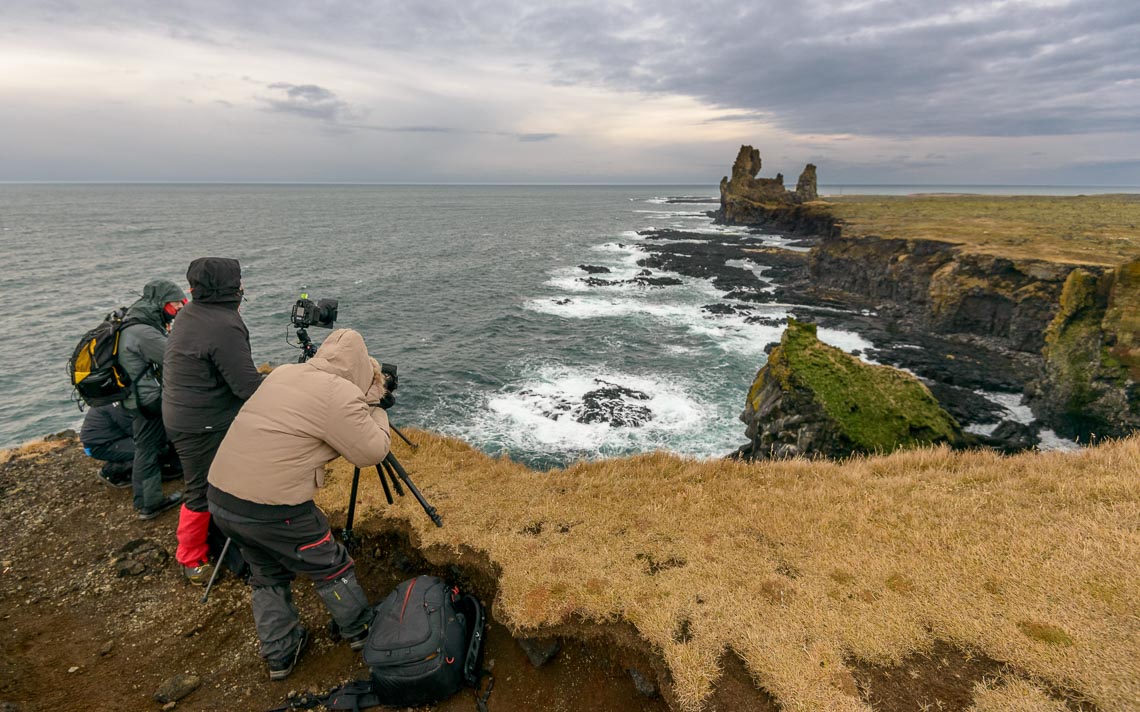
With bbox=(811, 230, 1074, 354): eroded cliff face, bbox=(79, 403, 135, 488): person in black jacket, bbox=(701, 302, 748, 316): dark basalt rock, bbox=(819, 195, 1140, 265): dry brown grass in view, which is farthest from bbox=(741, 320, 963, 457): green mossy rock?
bbox=(819, 195, 1140, 265): dry brown grass

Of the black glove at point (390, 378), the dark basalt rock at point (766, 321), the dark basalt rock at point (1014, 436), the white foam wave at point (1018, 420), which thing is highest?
the black glove at point (390, 378)

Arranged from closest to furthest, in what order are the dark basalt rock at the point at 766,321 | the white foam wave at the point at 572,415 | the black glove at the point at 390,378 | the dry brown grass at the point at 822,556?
the dry brown grass at the point at 822,556 < the black glove at the point at 390,378 < the white foam wave at the point at 572,415 < the dark basalt rock at the point at 766,321

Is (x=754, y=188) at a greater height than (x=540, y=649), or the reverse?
(x=754, y=188)

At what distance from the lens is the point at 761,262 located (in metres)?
64.6

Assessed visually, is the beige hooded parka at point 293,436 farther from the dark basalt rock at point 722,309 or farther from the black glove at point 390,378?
the dark basalt rock at point 722,309

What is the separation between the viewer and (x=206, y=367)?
569cm

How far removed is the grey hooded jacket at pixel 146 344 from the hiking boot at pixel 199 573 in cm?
266

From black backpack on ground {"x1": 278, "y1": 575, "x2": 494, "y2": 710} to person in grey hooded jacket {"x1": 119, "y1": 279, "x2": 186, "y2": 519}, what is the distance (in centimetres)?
522

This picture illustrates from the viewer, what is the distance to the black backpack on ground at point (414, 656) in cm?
488

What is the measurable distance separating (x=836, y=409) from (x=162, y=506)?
17389 mm

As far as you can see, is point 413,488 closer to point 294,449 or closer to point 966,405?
point 294,449

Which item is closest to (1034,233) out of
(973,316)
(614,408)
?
(973,316)

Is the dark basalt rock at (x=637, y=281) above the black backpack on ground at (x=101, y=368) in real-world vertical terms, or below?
below

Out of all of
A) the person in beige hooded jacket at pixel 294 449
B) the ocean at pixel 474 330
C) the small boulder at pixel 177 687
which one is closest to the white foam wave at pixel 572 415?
the ocean at pixel 474 330
